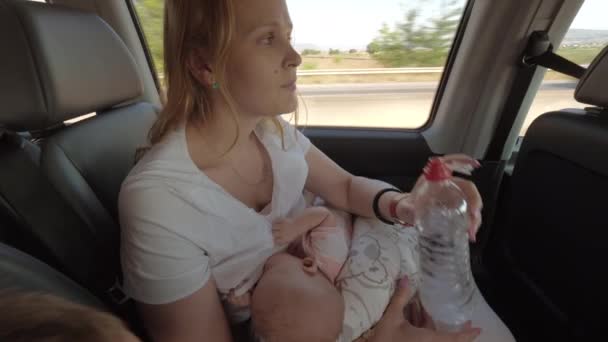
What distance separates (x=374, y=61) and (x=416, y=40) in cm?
23

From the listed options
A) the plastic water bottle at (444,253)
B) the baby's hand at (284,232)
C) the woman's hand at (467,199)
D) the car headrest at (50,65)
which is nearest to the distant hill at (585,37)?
the woman's hand at (467,199)

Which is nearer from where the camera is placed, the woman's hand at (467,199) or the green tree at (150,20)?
the woman's hand at (467,199)

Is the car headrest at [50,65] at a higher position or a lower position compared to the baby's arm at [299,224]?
higher

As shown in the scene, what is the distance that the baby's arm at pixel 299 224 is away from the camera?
1.11 meters

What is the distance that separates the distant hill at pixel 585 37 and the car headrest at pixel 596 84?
52 cm

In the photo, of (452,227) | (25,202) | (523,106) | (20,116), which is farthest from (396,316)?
(523,106)

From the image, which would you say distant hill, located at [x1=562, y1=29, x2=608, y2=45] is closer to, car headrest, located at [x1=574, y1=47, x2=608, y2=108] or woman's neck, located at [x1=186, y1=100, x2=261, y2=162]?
car headrest, located at [x1=574, y1=47, x2=608, y2=108]

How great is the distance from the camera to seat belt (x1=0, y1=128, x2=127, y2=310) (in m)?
0.93

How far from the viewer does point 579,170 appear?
3.89 ft

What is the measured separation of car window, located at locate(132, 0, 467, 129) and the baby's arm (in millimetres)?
659

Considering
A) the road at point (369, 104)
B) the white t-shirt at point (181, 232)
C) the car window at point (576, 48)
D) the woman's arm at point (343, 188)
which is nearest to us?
the white t-shirt at point (181, 232)

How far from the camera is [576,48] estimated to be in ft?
5.26

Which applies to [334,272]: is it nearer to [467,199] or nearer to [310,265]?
[310,265]

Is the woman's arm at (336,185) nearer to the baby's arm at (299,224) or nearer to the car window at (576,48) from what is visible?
the baby's arm at (299,224)
